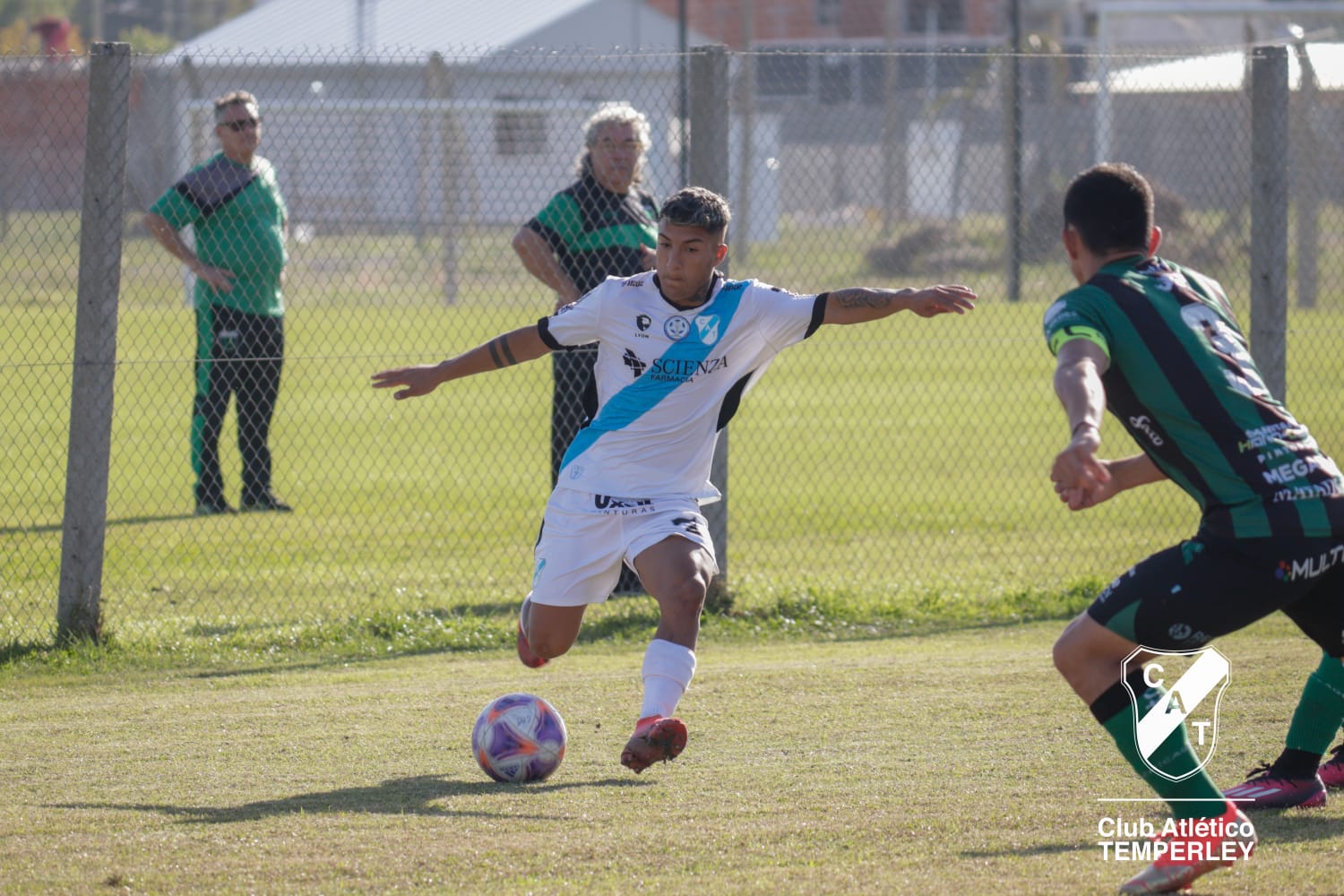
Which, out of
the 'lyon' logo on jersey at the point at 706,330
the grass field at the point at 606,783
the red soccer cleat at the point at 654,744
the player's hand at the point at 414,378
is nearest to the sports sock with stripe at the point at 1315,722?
the grass field at the point at 606,783

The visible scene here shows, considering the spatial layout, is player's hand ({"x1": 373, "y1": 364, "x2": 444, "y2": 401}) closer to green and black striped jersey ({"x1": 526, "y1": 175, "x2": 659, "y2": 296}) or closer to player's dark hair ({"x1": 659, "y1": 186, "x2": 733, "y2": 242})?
player's dark hair ({"x1": 659, "y1": 186, "x2": 733, "y2": 242})

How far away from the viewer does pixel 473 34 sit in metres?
37.4

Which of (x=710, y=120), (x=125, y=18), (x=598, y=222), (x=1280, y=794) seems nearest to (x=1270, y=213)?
(x=710, y=120)

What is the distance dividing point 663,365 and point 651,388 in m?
0.09

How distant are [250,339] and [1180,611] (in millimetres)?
6938

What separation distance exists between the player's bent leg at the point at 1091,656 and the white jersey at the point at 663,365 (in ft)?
5.61

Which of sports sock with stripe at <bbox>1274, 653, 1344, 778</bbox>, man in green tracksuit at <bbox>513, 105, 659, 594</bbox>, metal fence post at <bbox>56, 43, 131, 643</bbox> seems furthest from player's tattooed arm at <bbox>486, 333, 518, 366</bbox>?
Answer: sports sock with stripe at <bbox>1274, 653, 1344, 778</bbox>

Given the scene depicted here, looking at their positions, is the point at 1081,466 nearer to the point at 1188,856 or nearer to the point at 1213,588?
the point at 1213,588

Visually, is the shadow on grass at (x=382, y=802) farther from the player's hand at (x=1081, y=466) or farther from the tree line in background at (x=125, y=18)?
the tree line in background at (x=125, y=18)

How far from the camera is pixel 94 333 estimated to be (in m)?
6.84

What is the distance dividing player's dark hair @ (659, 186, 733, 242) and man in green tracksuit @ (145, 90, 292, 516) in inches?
169

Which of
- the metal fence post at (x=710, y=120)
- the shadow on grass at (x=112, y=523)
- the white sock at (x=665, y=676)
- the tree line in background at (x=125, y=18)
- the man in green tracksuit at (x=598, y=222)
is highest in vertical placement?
the tree line in background at (x=125, y=18)

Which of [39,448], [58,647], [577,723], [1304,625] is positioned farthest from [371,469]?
[1304,625]

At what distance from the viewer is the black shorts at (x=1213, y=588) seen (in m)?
3.77
